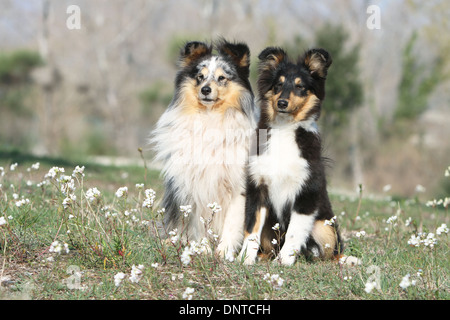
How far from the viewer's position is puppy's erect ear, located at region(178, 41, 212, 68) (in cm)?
488

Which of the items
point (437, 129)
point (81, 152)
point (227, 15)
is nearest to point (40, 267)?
point (81, 152)

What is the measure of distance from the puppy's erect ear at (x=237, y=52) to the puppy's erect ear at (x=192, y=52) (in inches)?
5.9

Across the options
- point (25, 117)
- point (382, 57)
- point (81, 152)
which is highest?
point (382, 57)

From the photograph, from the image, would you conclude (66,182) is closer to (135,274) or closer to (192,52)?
(135,274)

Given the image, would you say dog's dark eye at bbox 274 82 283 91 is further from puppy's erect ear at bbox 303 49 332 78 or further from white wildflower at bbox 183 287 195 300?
white wildflower at bbox 183 287 195 300

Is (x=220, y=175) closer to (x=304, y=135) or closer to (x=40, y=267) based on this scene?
(x=304, y=135)

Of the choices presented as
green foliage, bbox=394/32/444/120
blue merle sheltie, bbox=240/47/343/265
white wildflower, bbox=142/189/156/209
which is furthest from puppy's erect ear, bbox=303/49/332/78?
green foliage, bbox=394/32/444/120

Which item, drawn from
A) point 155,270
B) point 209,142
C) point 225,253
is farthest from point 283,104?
point 155,270

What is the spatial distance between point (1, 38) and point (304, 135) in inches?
1277

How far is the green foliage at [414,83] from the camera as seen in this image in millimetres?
21453

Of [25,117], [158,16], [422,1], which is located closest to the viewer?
[422,1]

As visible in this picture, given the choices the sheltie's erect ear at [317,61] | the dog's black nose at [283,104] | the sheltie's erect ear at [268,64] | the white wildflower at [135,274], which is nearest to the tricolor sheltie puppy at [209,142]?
the sheltie's erect ear at [268,64]

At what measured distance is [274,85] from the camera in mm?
4605

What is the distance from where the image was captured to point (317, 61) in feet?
15.0
